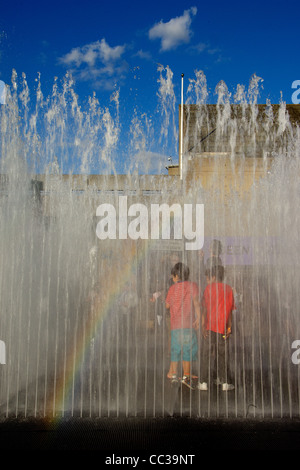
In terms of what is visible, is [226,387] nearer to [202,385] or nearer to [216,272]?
[202,385]

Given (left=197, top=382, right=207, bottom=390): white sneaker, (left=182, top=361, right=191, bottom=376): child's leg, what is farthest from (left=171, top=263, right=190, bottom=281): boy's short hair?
(left=197, top=382, right=207, bottom=390): white sneaker

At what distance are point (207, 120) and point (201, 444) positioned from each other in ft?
68.7

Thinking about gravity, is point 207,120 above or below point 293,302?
above

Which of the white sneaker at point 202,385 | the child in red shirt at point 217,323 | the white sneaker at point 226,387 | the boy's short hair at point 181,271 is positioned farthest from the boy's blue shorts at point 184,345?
the boy's short hair at point 181,271

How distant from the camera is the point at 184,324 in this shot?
17.8 feet

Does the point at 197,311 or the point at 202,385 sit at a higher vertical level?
the point at 197,311

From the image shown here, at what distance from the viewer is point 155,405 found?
4.70 m

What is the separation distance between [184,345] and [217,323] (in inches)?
21.8

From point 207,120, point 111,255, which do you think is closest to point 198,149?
point 207,120

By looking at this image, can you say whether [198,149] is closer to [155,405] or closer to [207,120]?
[207,120]

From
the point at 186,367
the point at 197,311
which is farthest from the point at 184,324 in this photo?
the point at 186,367

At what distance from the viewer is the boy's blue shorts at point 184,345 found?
534 cm

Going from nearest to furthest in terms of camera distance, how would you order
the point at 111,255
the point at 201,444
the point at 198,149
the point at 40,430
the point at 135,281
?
the point at 201,444 → the point at 40,430 → the point at 135,281 → the point at 111,255 → the point at 198,149

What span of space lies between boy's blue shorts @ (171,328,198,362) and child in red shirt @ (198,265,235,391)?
0.17 meters
